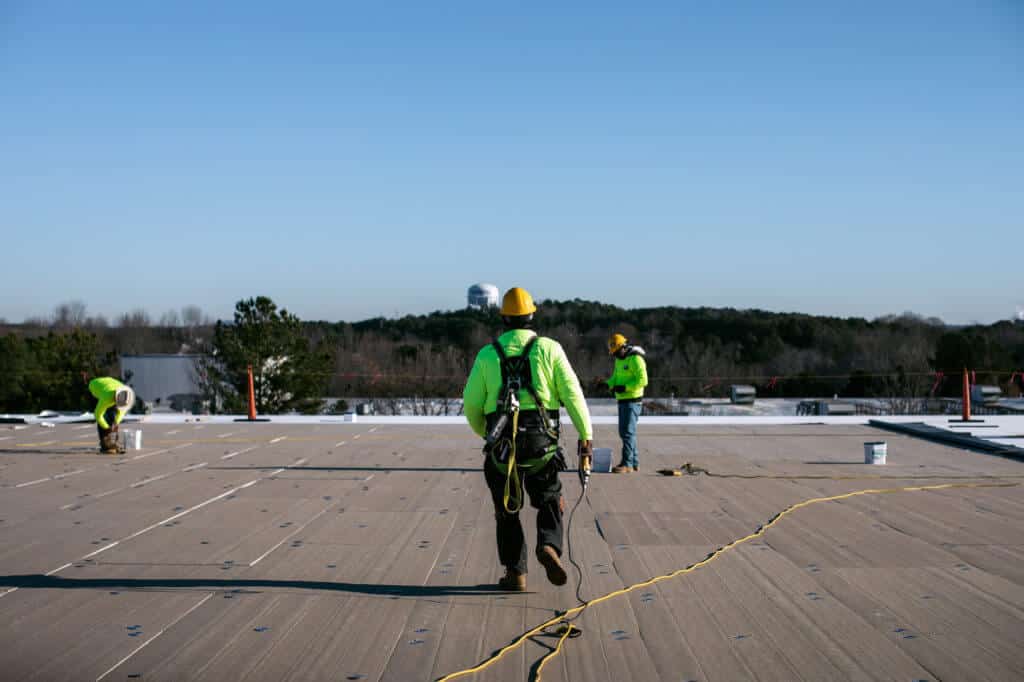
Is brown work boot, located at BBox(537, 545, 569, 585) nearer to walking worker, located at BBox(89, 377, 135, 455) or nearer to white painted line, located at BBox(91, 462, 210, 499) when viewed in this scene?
white painted line, located at BBox(91, 462, 210, 499)

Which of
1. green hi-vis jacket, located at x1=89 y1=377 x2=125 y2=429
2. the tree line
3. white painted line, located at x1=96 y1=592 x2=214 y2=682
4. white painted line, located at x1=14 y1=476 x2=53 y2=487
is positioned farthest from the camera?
the tree line

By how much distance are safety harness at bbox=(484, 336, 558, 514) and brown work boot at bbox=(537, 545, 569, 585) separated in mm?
339

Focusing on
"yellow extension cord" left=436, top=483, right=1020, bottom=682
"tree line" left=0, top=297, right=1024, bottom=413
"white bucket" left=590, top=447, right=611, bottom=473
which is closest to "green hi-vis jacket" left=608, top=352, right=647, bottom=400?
"white bucket" left=590, top=447, right=611, bottom=473

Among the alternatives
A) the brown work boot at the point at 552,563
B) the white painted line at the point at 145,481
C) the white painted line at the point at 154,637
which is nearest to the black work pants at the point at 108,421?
the white painted line at the point at 145,481

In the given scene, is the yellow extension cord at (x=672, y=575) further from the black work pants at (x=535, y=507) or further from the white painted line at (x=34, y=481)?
the white painted line at (x=34, y=481)

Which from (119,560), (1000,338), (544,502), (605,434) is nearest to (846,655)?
(544,502)

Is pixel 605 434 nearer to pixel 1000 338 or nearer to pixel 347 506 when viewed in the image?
pixel 347 506

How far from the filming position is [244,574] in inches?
271

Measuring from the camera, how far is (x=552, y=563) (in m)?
5.82

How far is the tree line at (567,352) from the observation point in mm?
46844

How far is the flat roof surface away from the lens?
496cm

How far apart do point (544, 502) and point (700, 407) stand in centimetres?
4940

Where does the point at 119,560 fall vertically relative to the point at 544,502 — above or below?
below

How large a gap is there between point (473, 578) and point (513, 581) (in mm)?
527
